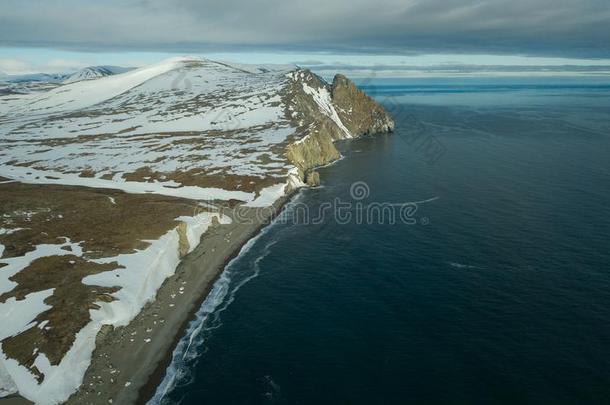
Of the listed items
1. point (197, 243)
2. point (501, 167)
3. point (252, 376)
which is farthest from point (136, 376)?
point (501, 167)

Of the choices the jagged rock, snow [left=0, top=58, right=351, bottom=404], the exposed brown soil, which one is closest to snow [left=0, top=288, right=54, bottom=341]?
snow [left=0, top=58, right=351, bottom=404]

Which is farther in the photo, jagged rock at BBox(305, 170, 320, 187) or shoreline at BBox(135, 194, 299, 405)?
jagged rock at BBox(305, 170, 320, 187)

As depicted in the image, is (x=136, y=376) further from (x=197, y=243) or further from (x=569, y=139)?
(x=569, y=139)

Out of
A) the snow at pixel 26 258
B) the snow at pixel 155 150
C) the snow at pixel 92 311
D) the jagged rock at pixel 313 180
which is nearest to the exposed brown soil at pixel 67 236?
the snow at pixel 26 258

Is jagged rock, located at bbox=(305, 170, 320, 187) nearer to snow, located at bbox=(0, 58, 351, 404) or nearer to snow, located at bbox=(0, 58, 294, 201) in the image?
snow, located at bbox=(0, 58, 351, 404)

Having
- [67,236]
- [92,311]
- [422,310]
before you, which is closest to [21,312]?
[92,311]

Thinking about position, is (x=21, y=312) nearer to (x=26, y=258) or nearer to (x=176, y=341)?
(x=26, y=258)
